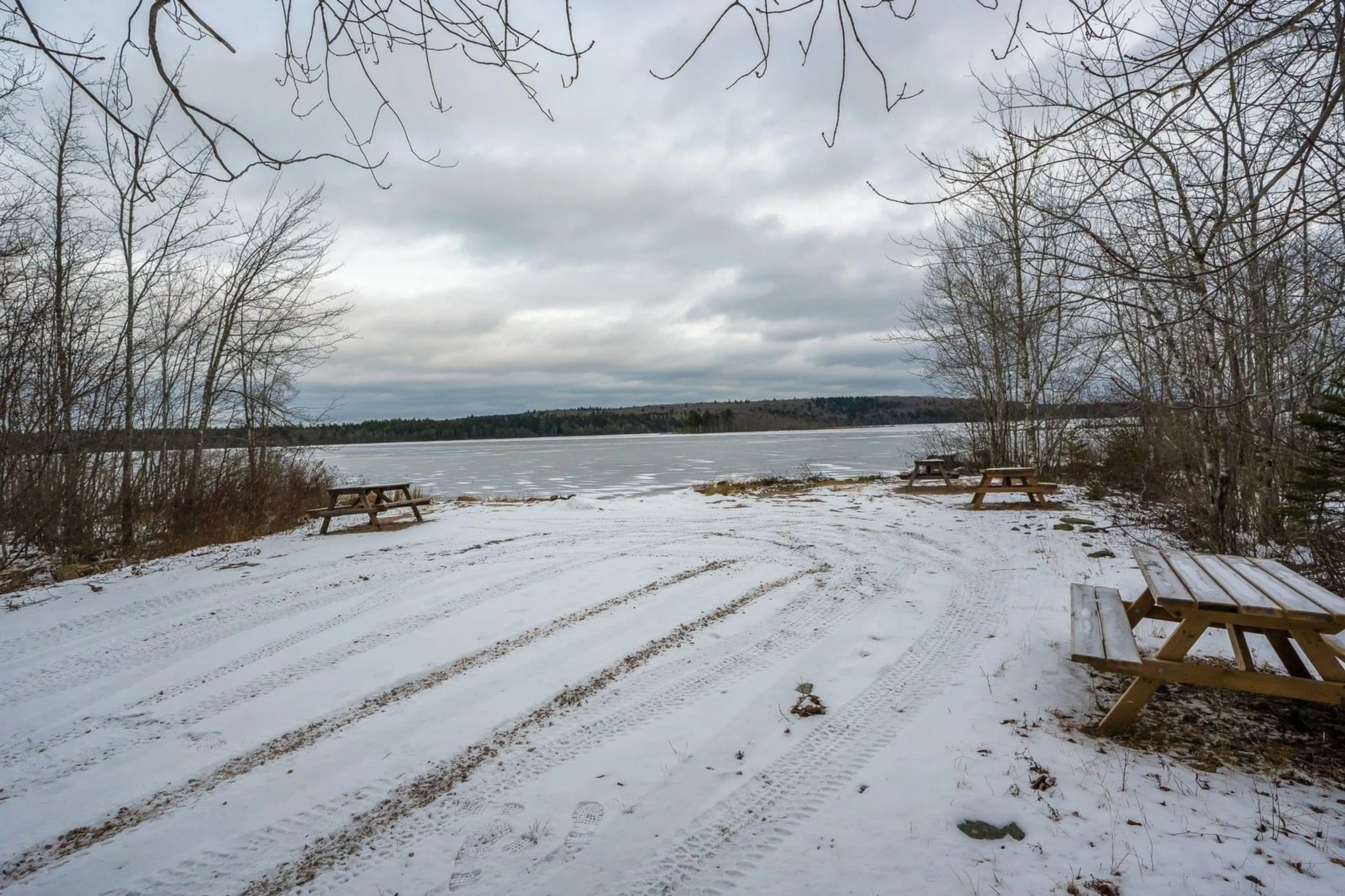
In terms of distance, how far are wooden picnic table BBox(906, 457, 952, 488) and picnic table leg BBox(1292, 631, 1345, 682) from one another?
10800 millimetres

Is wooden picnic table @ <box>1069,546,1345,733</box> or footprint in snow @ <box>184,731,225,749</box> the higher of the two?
wooden picnic table @ <box>1069,546,1345,733</box>

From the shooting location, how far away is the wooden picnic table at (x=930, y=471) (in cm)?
1343

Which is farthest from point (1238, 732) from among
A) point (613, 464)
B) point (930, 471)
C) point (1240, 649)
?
point (613, 464)

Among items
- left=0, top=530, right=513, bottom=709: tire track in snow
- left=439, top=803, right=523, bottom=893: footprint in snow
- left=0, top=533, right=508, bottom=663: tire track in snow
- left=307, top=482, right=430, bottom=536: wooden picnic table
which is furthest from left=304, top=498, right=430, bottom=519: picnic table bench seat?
left=439, top=803, right=523, bottom=893: footprint in snow

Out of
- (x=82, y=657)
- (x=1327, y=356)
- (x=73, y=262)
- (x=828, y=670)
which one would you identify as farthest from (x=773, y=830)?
(x=73, y=262)

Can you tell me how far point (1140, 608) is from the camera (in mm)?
3891

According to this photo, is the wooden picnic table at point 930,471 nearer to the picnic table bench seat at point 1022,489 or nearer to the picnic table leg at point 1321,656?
the picnic table bench seat at point 1022,489

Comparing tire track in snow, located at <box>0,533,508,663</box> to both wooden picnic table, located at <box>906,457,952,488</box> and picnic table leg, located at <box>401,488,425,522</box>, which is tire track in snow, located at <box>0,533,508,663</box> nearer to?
picnic table leg, located at <box>401,488,425,522</box>

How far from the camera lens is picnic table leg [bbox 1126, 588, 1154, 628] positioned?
152 inches

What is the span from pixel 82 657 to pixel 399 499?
8.69 m

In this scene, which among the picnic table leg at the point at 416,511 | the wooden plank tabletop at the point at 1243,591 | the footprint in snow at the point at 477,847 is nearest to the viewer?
the footprint in snow at the point at 477,847

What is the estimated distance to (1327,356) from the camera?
6453 millimetres

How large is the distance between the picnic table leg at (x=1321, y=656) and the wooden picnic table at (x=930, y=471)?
10.8 metres

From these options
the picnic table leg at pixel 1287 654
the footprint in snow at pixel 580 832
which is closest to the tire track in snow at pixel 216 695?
the footprint in snow at pixel 580 832
